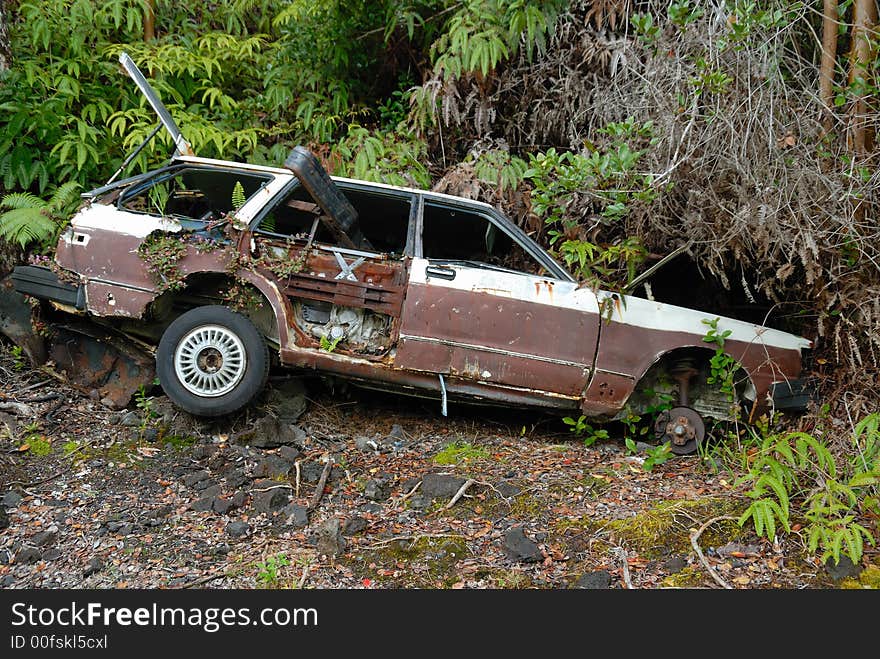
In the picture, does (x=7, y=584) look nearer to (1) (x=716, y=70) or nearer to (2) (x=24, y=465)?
(2) (x=24, y=465)

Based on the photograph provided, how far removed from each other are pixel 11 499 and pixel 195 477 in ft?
3.36

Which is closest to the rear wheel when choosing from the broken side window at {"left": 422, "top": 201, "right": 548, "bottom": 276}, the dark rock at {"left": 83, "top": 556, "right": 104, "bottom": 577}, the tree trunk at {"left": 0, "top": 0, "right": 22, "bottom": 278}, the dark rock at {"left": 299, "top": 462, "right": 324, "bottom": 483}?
the broken side window at {"left": 422, "top": 201, "right": 548, "bottom": 276}

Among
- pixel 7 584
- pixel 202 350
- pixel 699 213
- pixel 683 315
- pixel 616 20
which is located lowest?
pixel 7 584

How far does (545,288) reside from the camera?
525cm

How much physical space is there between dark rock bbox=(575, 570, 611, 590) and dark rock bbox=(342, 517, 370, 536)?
1235 millimetres

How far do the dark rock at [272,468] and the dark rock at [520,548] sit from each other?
1.53 metres

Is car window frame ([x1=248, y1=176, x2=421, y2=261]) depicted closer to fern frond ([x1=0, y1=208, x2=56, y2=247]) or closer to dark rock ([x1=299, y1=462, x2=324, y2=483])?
dark rock ([x1=299, y1=462, x2=324, y2=483])

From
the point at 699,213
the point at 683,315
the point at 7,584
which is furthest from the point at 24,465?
the point at 699,213

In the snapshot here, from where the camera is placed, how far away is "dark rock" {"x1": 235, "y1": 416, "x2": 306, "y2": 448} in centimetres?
521

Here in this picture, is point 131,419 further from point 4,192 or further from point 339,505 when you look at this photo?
point 4,192

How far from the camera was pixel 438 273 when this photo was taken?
5145 millimetres

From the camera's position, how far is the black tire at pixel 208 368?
509 cm

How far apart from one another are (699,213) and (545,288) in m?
1.39

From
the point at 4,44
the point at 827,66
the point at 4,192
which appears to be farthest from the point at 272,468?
the point at 827,66
